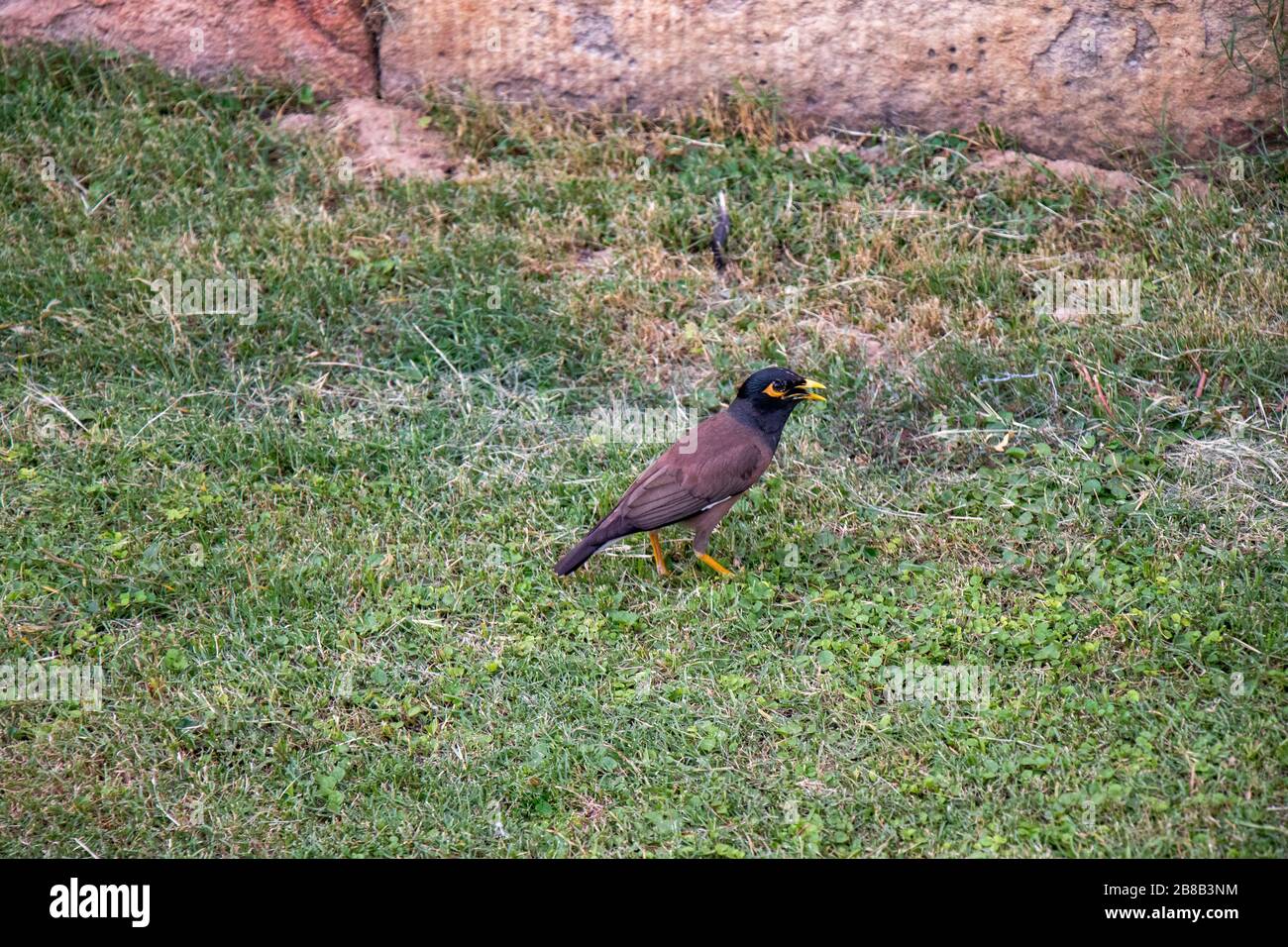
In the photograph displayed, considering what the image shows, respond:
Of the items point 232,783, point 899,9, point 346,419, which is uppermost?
point 899,9

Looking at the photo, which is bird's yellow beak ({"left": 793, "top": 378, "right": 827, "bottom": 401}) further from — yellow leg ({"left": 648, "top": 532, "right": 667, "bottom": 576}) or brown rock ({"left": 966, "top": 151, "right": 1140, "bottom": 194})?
brown rock ({"left": 966, "top": 151, "right": 1140, "bottom": 194})

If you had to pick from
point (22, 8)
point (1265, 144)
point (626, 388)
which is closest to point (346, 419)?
point (626, 388)

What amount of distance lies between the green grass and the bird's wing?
0.38 meters

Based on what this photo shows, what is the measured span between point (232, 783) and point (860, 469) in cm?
345

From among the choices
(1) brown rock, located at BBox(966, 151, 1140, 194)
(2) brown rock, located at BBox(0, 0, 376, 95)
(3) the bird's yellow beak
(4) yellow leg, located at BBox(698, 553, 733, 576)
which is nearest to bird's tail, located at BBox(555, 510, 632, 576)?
(4) yellow leg, located at BBox(698, 553, 733, 576)

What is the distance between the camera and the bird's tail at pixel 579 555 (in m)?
5.82

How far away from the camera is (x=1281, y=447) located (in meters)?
6.27

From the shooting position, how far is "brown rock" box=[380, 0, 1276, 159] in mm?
7742

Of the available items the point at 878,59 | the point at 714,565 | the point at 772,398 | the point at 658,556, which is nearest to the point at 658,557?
the point at 658,556

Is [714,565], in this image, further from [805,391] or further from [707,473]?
[805,391]

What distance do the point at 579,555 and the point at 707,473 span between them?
734mm

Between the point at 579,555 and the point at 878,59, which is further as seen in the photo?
the point at 878,59

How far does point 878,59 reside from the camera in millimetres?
8172

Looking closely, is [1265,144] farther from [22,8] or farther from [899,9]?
[22,8]
